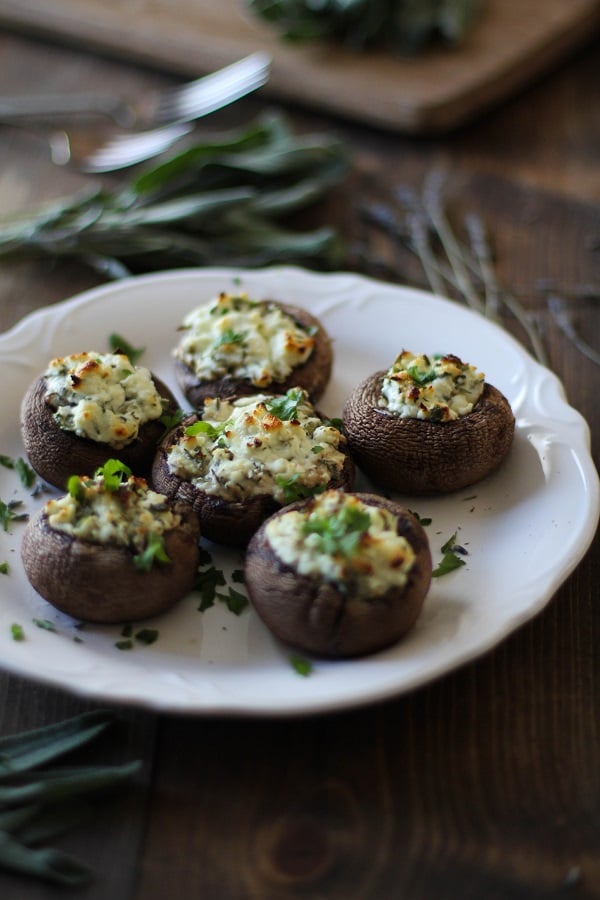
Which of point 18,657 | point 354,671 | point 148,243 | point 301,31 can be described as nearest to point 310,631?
point 354,671

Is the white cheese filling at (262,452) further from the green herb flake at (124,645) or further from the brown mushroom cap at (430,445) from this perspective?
the green herb flake at (124,645)

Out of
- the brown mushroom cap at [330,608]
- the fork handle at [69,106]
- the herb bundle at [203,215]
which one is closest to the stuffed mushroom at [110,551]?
the brown mushroom cap at [330,608]

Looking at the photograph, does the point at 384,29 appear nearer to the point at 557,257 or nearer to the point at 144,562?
the point at 557,257

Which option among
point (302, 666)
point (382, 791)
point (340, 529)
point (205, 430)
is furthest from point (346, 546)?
point (205, 430)

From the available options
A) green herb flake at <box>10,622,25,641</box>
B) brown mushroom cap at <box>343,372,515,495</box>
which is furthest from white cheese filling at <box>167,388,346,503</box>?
green herb flake at <box>10,622,25,641</box>

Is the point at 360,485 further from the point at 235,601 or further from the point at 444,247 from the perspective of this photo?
the point at 444,247

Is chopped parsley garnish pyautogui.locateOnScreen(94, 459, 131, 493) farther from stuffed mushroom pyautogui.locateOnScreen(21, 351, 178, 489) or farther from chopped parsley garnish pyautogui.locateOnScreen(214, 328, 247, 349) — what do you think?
chopped parsley garnish pyautogui.locateOnScreen(214, 328, 247, 349)
